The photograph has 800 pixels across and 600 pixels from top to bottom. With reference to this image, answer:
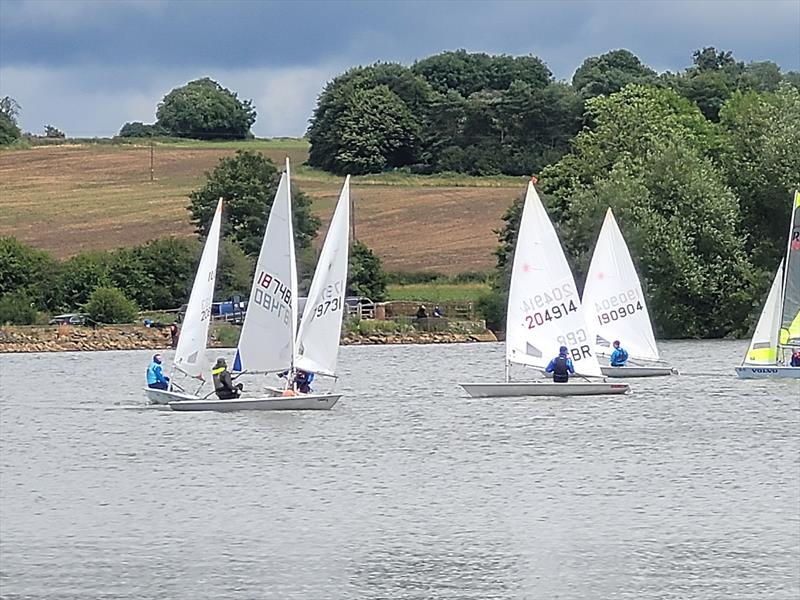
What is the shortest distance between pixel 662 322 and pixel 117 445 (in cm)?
2755

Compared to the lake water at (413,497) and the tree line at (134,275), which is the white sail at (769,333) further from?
the tree line at (134,275)

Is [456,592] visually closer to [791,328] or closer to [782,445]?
[782,445]

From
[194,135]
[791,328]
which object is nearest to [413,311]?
[791,328]

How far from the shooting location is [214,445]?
32.9 m

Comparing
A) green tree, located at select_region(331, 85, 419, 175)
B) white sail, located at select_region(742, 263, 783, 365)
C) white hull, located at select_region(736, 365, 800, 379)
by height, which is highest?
green tree, located at select_region(331, 85, 419, 175)

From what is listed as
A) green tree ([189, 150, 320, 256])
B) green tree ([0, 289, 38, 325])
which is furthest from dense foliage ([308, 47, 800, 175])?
green tree ([0, 289, 38, 325])

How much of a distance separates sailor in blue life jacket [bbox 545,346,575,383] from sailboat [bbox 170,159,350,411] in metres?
4.65

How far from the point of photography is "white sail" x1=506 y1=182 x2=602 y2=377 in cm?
3431

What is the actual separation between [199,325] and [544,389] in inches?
302

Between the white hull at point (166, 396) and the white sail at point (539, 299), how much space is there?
23.5ft

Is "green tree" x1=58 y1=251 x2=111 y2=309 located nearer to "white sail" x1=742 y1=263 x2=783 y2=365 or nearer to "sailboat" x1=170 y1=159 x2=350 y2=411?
"white sail" x1=742 y1=263 x2=783 y2=365

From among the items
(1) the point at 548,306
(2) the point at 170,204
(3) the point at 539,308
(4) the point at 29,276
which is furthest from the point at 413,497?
(2) the point at 170,204

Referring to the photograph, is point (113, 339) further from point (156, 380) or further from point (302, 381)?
point (302, 381)

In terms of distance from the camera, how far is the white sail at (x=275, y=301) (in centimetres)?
3338
